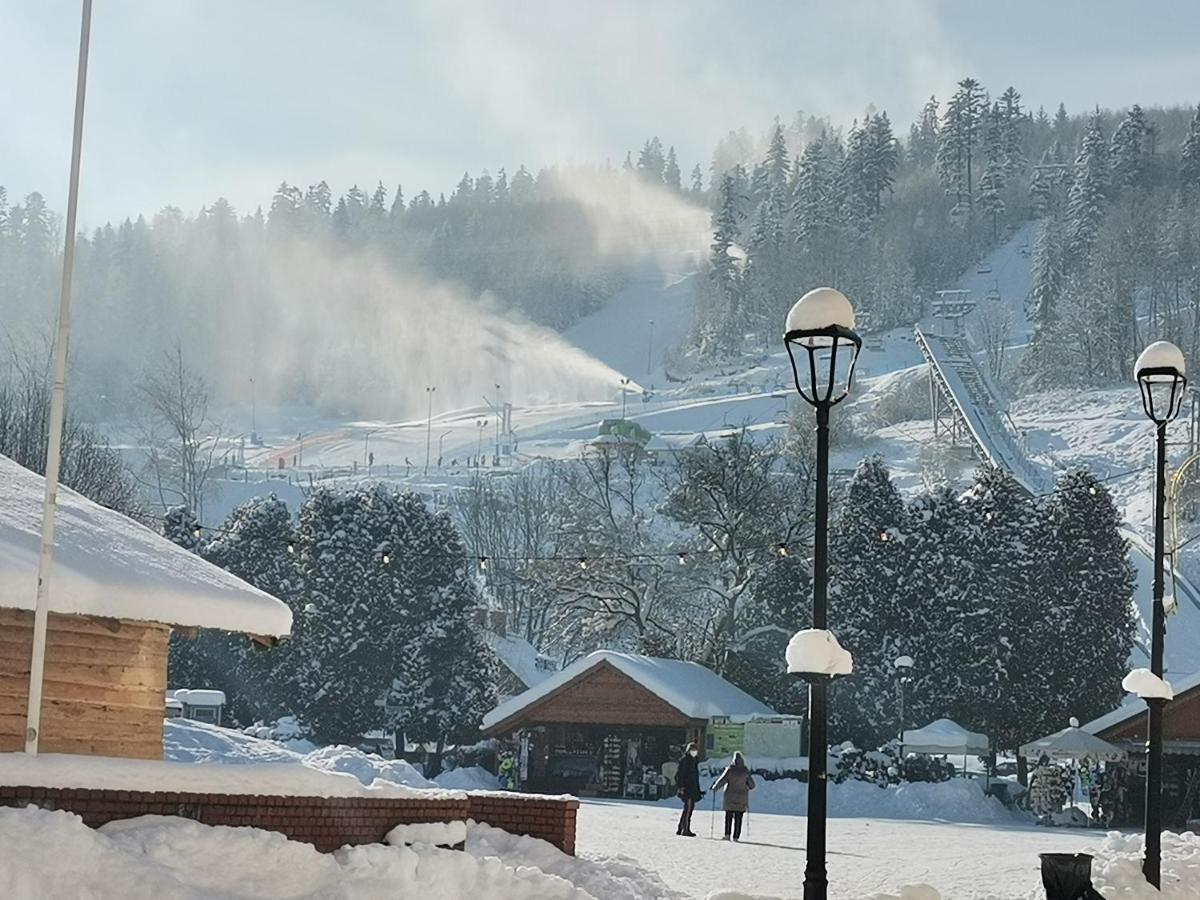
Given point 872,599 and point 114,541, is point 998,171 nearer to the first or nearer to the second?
point 872,599

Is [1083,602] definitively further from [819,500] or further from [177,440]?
[177,440]

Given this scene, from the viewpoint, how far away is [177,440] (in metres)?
146

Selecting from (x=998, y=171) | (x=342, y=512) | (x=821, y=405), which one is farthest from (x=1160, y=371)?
(x=998, y=171)

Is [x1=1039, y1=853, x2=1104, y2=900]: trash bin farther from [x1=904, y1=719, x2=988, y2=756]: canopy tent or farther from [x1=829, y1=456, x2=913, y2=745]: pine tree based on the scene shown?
[x1=829, y1=456, x2=913, y2=745]: pine tree

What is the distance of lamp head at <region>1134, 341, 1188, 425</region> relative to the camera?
637 inches

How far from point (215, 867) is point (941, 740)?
1339 inches

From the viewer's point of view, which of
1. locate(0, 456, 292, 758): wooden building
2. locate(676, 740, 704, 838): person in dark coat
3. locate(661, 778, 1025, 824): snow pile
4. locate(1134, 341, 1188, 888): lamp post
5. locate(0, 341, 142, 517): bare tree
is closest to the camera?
locate(0, 456, 292, 758): wooden building

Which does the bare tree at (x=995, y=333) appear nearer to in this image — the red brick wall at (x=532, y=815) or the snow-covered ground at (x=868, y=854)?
the snow-covered ground at (x=868, y=854)

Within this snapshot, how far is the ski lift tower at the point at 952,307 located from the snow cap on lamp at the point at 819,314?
13148 centimetres

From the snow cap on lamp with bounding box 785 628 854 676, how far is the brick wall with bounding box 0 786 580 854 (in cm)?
326

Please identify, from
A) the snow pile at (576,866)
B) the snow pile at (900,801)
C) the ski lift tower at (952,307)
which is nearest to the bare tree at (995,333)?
the ski lift tower at (952,307)

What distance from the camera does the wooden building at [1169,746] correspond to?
37.9m

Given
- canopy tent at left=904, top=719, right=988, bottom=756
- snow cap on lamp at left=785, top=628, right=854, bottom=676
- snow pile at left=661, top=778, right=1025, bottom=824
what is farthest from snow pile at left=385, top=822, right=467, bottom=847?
canopy tent at left=904, top=719, right=988, bottom=756

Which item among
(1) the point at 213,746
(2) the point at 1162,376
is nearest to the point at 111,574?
(2) the point at 1162,376
